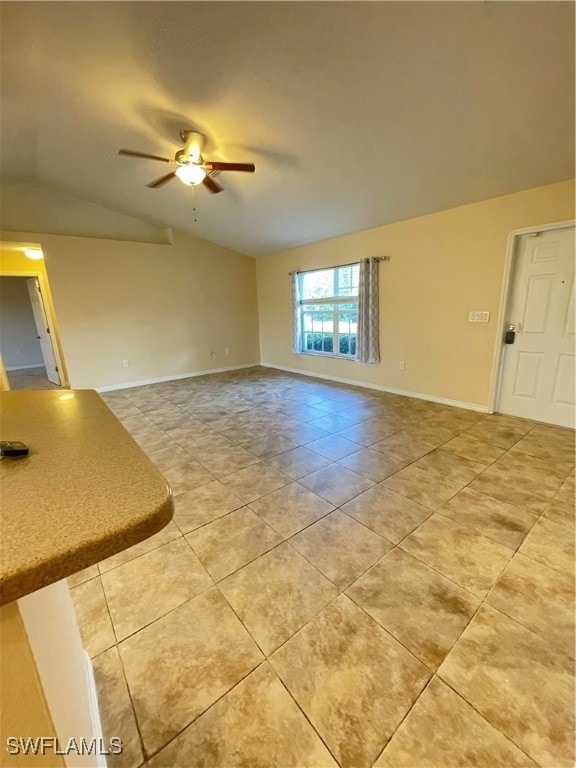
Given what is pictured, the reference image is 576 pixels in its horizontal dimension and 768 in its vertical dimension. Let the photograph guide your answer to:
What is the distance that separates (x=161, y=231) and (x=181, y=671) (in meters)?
6.00

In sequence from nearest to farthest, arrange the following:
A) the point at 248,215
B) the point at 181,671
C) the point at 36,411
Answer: the point at 36,411 < the point at 181,671 < the point at 248,215

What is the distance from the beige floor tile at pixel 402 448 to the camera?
2643mm

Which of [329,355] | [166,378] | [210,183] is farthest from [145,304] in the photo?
[329,355]

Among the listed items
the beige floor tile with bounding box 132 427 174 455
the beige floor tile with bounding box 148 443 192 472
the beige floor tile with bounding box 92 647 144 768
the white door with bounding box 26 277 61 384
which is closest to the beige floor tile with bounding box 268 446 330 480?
the beige floor tile with bounding box 148 443 192 472

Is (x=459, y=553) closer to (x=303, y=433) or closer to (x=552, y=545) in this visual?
(x=552, y=545)

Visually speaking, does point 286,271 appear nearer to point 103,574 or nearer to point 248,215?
point 248,215

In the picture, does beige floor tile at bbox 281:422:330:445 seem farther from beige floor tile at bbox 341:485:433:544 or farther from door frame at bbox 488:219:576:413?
door frame at bbox 488:219:576:413

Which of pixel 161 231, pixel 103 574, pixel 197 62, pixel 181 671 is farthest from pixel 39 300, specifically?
pixel 181 671

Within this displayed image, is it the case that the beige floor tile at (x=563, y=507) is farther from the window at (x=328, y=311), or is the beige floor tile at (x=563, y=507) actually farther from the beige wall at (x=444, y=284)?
the window at (x=328, y=311)

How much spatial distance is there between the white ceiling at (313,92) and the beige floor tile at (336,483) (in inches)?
107

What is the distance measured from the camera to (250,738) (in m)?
0.97

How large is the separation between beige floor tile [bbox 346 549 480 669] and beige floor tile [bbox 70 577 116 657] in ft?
3.45

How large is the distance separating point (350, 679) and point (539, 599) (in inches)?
37.2

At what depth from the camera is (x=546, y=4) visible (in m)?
1.56
